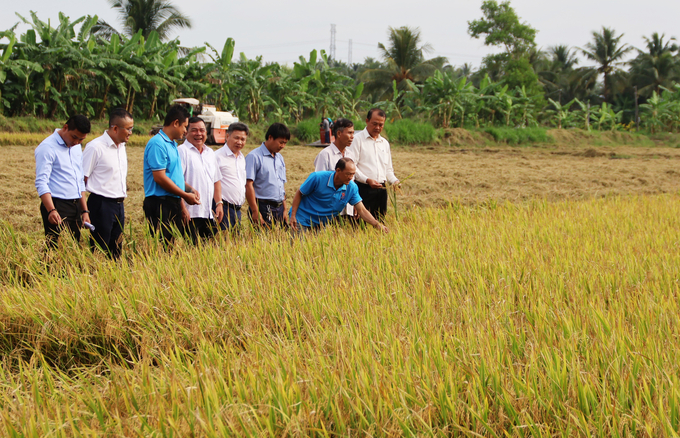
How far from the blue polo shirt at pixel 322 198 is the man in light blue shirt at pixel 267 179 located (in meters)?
0.23

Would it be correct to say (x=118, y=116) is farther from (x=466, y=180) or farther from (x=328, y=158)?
(x=466, y=180)

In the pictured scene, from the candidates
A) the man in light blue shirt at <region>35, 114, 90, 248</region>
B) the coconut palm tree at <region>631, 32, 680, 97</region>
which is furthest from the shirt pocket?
the coconut palm tree at <region>631, 32, 680, 97</region>

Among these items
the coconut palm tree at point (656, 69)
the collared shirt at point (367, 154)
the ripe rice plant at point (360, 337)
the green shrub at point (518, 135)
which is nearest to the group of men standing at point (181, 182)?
the collared shirt at point (367, 154)

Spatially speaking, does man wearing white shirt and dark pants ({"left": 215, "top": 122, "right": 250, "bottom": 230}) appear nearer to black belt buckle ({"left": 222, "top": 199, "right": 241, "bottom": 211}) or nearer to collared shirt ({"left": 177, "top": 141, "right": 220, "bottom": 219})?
black belt buckle ({"left": 222, "top": 199, "right": 241, "bottom": 211})

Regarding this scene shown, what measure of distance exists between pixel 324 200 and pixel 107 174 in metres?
1.64

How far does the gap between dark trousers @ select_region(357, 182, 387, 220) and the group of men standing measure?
17 centimetres

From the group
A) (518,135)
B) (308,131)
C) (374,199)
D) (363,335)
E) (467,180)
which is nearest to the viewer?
(363,335)

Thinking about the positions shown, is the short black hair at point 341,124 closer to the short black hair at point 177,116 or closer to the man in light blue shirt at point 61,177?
the short black hair at point 177,116

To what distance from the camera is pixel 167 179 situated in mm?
3656

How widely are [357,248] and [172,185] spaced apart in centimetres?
137

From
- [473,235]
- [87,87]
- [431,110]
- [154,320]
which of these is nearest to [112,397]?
[154,320]

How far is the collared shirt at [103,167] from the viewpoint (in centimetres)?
379

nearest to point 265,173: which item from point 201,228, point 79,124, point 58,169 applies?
point 201,228

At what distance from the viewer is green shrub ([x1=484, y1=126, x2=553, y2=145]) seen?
20453 mm
